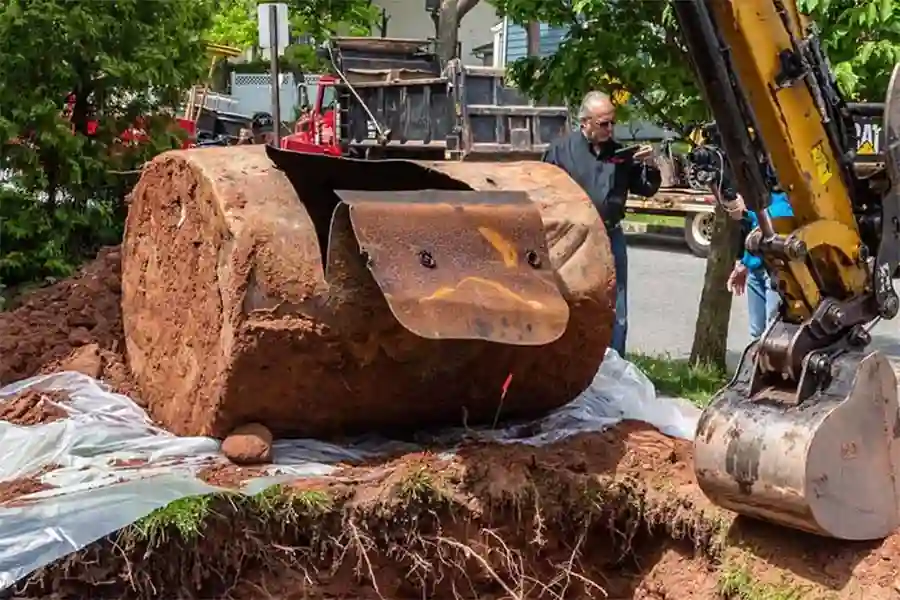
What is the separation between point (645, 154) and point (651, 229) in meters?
12.0

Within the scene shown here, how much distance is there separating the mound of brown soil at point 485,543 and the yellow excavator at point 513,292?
0.79ft

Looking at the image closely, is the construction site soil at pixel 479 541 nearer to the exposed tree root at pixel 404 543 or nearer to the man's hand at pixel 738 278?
the exposed tree root at pixel 404 543

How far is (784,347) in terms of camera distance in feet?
14.3

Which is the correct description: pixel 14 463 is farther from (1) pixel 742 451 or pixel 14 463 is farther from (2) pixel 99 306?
(1) pixel 742 451

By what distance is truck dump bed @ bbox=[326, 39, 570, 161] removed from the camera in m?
13.5

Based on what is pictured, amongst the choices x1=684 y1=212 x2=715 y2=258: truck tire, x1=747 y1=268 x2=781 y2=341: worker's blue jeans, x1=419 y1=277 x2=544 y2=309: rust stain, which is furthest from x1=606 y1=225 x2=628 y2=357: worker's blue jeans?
x1=684 y1=212 x2=715 y2=258: truck tire

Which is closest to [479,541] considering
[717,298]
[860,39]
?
[860,39]

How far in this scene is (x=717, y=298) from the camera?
8.05m

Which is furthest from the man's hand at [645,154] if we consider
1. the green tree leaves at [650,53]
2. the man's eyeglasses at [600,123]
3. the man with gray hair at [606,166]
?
the green tree leaves at [650,53]

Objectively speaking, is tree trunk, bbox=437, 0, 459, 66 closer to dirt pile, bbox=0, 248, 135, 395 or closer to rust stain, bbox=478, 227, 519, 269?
dirt pile, bbox=0, 248, 135, 395

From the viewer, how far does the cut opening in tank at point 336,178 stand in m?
5.23

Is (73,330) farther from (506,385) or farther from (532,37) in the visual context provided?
(532,37)

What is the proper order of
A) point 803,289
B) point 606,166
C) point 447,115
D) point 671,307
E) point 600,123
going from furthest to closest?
point 447,115
point 671,307
point 606,166
point 600,123
point 803,289

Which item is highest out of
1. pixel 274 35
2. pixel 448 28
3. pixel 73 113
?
pixel 448 28
